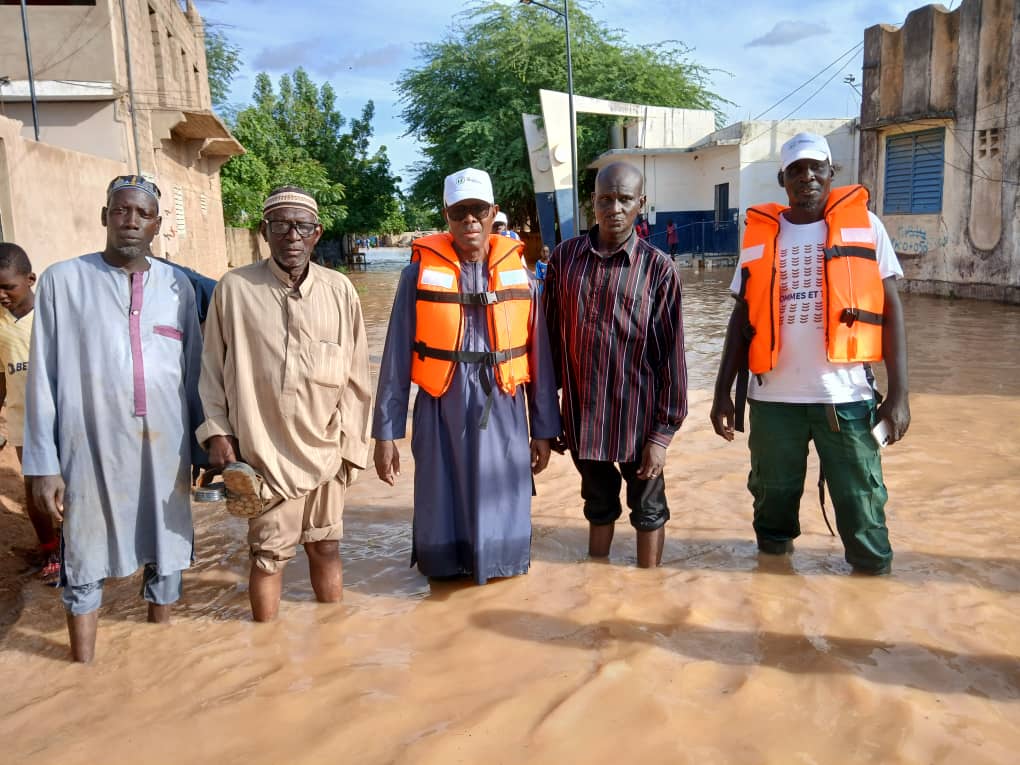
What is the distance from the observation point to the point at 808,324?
3578 mm

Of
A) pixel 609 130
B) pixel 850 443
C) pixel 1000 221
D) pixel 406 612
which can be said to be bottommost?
pixel 406 612

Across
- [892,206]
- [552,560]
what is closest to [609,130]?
[892,206]

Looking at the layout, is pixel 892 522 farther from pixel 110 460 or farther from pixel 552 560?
pixel 110 460

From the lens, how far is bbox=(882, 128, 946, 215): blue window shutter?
1623 centimetres

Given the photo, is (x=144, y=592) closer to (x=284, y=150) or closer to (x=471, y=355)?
(x=471, y=355)

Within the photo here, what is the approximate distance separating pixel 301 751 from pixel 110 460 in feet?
4.34

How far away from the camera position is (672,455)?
6.05 meters

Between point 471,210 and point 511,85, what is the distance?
87.6ft

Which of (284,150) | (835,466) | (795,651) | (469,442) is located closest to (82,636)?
(469,442)

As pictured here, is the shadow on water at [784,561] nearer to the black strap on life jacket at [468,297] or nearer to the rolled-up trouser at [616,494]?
the rolled-up trouser at [616,494]

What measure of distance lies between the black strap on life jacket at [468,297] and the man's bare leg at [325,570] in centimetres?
113

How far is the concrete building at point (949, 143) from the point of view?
47.0 ft

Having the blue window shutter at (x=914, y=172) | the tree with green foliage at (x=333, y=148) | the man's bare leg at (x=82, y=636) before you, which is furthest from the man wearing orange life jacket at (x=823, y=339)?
the tree with green foliage at (x=333, y=148)

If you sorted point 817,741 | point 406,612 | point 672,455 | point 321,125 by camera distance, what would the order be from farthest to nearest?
point 321,125
point 672,455
point 406,612
point 817,741
